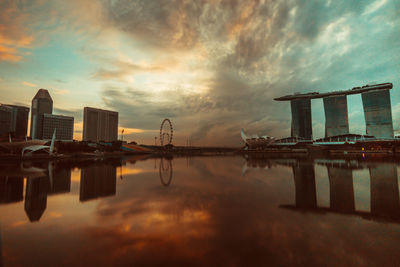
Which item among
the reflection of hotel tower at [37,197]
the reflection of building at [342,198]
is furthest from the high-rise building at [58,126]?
the reflection of building at [342,198]

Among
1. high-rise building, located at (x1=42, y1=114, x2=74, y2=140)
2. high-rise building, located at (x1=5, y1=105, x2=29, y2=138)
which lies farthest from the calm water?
high-rise building, located at (x1=5, y1=105, x2=29, y2=138)

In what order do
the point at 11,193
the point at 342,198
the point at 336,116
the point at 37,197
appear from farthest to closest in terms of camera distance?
the point at 336,116 < the point at 11,193 < the point at 37,197 < the point at 342,198

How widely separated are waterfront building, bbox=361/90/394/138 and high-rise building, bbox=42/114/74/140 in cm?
27178

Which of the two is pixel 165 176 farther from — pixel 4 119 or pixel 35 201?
pixel 4 119

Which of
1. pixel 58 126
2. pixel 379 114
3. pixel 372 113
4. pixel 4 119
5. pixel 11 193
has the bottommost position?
pixel 11 193

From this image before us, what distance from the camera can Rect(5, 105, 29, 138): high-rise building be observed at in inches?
7224

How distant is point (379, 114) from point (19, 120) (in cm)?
34188

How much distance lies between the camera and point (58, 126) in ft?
563

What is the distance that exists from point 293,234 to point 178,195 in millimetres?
8802

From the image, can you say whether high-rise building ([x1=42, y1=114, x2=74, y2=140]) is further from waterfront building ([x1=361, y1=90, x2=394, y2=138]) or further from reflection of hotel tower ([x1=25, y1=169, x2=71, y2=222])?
waterfront building ([x1=361, y1=90, x2=394, y2=138])

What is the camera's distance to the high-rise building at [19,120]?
184 metres

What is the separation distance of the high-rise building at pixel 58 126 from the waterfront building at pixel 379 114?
271778 mm

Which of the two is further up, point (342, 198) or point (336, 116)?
point (336, 116)

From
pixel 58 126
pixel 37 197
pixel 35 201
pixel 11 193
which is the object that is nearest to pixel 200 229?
pixel 35 201
